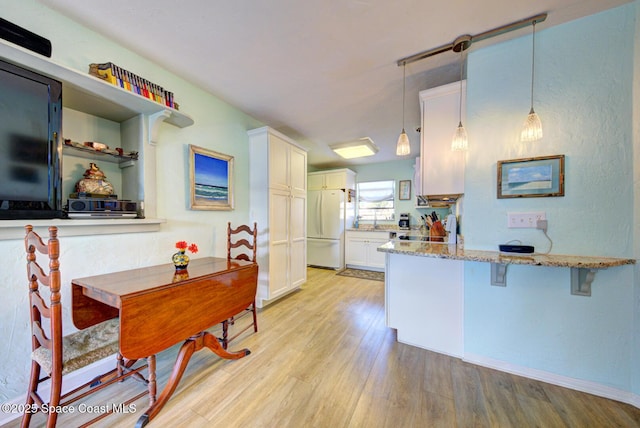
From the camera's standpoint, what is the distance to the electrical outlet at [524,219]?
159cm

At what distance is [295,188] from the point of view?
10.5 ft

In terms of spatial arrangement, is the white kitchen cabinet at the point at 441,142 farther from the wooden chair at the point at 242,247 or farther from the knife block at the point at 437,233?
the wooden chair at the point at 242,247

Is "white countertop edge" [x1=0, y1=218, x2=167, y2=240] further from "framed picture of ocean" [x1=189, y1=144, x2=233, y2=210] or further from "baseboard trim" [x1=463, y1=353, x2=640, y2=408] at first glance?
"baseboard trim" [x1=463, y1=353, x2=640, y2=408]

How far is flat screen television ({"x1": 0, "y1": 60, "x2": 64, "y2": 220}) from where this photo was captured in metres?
1.19

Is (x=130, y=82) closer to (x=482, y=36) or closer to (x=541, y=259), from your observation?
(x=482, y=36)

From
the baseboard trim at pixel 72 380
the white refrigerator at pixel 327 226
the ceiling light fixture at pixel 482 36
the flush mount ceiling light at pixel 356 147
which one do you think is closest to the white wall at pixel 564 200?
the ceiling light fixture at pixel 482 36

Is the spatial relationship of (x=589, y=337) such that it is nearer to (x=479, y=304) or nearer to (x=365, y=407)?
(x=479, y=304)

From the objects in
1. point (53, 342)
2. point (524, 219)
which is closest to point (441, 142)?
point (524, 219)

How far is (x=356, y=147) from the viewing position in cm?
340

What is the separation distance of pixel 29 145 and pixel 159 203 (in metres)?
0.78

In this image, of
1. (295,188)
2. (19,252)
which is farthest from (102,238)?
(295,188)

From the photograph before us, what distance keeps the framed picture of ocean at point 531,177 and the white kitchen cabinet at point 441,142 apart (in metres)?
0.27

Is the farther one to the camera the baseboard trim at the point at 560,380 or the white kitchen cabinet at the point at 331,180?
the white kitchen cabinet at the point at 331,180

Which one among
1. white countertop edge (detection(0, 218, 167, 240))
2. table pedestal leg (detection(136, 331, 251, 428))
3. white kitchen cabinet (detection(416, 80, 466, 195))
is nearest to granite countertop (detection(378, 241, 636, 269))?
white kitchen cabinet (detection(416, 80, 466, 195))
